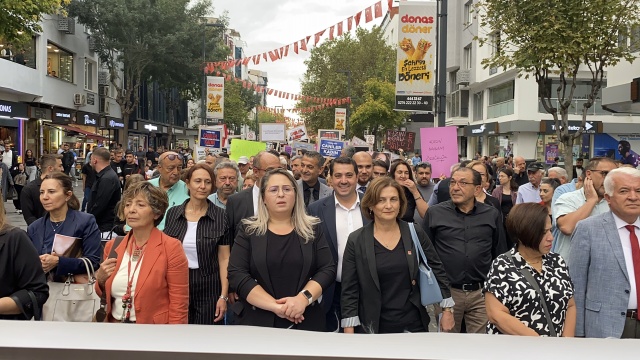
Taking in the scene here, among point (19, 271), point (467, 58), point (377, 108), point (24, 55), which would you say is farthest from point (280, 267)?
point (377, 108)

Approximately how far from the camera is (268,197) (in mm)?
4367

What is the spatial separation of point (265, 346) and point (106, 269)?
8.26 ft

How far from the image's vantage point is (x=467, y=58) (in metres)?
46.7

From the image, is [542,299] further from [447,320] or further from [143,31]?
[143,31]

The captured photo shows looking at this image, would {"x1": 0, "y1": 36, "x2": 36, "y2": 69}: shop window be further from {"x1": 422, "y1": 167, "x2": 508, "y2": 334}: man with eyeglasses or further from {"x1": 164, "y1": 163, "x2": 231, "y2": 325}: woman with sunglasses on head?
{"x1": 422, "y1": 167, "x2": 508, "y2": 334}: man with eyeglasses

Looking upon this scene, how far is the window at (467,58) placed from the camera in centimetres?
4558

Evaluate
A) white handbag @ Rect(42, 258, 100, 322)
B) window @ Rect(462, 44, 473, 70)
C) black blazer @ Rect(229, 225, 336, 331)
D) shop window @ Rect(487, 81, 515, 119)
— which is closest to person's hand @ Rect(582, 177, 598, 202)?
black blazer @ Rect(229, 225, 336, 331)

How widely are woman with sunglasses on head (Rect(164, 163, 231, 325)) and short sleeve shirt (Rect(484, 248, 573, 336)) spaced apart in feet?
7.34

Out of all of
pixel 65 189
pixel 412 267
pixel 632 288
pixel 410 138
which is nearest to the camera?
pixel 632 288

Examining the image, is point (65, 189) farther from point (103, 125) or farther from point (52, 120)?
point (103, 125)

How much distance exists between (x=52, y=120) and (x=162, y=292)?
31.3m

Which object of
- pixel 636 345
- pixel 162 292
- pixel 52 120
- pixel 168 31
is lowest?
pixel 162 292

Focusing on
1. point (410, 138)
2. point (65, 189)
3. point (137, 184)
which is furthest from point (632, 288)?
point (410, 138)

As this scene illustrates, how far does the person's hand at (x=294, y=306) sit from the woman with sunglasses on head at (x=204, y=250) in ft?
3.78
